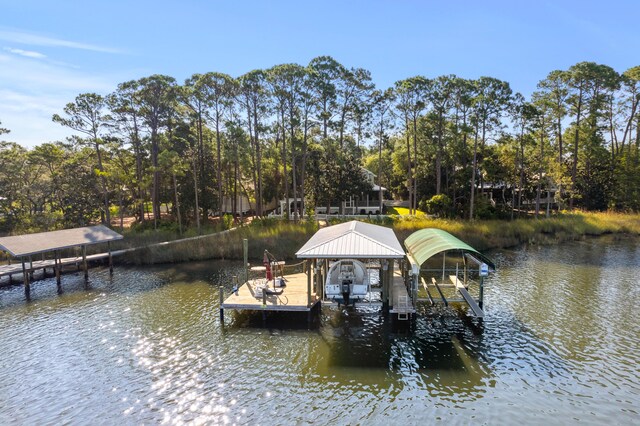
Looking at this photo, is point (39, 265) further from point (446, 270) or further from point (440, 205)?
point (440, 205)

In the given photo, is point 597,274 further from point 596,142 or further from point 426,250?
point 596,142

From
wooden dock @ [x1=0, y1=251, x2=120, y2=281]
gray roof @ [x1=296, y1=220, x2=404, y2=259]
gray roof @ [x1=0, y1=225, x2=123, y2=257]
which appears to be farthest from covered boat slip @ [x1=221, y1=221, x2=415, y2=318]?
wooden dock @ [x1=0, y1=251, x2=120, y2=281]

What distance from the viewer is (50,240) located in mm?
28453

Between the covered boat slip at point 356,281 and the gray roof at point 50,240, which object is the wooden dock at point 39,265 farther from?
the covered boat slip at point 356,281

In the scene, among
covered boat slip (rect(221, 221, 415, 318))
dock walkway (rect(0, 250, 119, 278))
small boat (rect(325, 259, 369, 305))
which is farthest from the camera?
dock walkway (rect(0, 250, 119, 278))

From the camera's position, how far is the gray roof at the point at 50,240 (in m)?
26.2

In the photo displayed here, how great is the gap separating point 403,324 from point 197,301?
1255 cm

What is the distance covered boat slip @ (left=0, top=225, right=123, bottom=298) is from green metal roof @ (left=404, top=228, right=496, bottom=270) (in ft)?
79.3

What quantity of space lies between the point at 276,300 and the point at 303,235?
16.1 m

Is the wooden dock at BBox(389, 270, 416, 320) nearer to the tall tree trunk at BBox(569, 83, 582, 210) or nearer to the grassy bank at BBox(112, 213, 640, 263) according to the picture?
the grassy bank at BBox(112, 213, 640, 263)

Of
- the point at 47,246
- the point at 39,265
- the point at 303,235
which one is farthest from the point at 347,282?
the point at 39,265

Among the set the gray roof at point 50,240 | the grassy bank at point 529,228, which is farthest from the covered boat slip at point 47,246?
the grassy bank at point 529,228

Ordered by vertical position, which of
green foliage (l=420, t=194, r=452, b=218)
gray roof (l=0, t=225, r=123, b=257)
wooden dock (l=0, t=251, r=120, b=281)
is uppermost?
green foliage (l=420, t=194, r=452, b=218)

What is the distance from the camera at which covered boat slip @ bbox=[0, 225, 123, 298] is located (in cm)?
2627
